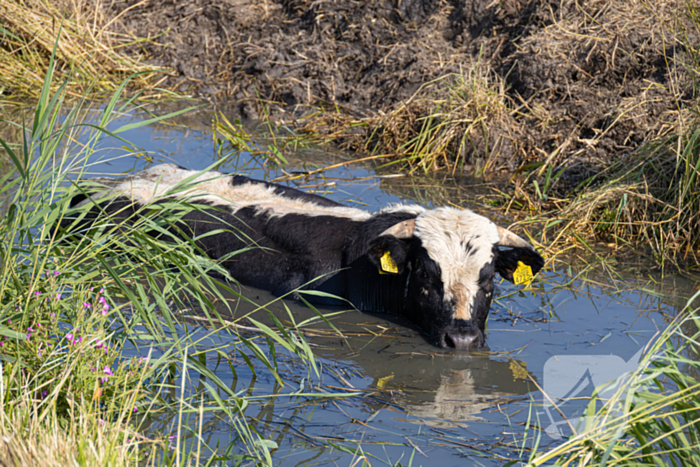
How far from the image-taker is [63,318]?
3547 millimetres

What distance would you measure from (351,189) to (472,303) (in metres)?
3.17

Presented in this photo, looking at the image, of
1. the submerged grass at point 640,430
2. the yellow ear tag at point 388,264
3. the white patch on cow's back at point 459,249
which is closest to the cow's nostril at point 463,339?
the white patch on cow's back at point 459,249

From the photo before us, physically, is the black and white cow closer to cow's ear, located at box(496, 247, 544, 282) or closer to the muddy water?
cow's ear, located at box(496, 247, 544, 282)

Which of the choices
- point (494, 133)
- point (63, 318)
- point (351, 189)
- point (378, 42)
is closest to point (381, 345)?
Result: point (63, 318)

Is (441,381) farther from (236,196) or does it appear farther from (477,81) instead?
(477,81)

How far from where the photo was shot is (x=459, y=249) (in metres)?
5.05

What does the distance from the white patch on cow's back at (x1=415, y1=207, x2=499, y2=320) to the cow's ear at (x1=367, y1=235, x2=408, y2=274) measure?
18cm

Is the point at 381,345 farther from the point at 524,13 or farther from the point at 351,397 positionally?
the point at 524,13

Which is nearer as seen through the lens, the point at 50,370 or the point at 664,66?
the point at 50,370

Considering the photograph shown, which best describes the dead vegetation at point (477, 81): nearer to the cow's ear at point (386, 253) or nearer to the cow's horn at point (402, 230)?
the cow's horn at point (402, 230)

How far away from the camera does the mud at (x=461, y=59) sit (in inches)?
327

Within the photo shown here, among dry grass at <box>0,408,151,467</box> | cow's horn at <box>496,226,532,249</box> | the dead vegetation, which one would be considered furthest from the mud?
dry grass at <box>0,408,151,467</box>

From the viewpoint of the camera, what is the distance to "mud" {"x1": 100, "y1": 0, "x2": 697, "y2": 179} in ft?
27.2

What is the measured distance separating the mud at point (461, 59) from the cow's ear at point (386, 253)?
3.46 m
